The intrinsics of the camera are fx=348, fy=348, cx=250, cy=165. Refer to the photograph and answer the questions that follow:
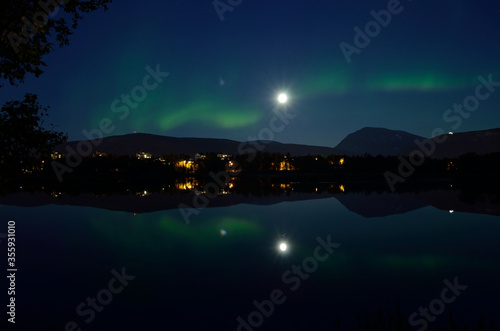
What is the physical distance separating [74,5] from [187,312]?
43.7 feet

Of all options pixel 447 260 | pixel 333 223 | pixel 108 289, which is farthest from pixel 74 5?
pixel 333 223
